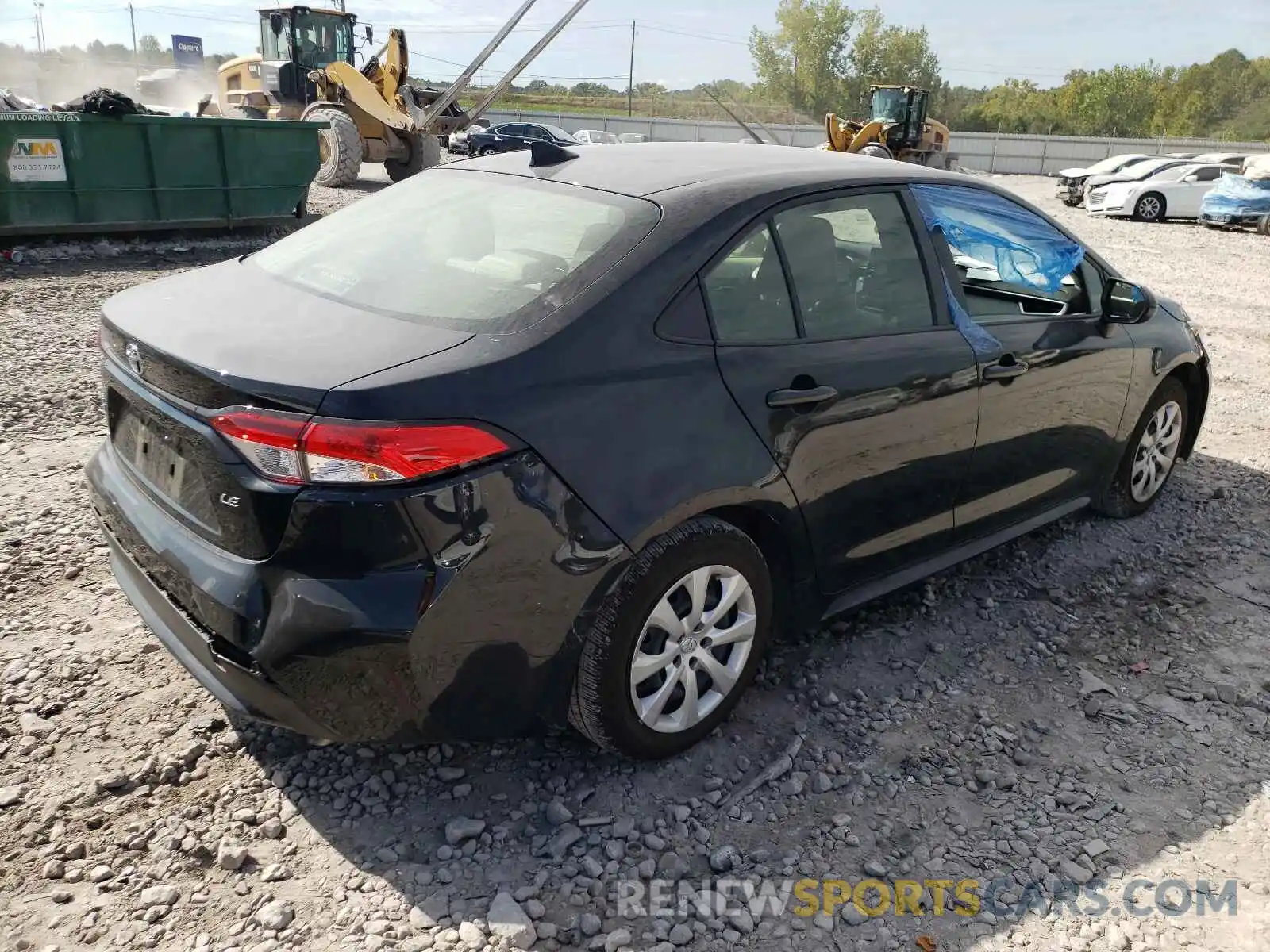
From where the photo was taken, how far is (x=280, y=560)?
221 centimetres

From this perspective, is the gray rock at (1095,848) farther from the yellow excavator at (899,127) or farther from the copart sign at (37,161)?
the yellow excavator at (899,127)

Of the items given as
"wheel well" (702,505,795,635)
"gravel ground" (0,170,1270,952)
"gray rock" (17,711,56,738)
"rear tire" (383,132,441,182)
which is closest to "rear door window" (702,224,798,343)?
"wheel well" (702,505,795,635)

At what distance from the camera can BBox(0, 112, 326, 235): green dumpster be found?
399 inches

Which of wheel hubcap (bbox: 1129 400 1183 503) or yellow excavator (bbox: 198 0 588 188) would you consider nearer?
wheel hubcap (bbox: 1129 400 1183 503)

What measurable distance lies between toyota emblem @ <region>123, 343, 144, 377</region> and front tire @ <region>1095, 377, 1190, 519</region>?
13.3 feet

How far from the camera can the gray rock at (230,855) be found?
95.7 inches

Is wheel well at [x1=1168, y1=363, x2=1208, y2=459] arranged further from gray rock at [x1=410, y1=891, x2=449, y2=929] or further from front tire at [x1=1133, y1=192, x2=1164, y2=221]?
front tire at [x1=1133, y1=192, x2=1164, y2=221]

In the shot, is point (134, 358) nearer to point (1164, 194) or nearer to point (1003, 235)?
point (1003, 235)

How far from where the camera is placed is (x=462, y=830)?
259 centimetres

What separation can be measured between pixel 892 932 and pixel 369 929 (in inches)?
49.5

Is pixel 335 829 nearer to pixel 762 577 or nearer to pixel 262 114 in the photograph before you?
pixel 762 577

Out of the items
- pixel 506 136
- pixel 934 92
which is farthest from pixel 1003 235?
pixel 934 92

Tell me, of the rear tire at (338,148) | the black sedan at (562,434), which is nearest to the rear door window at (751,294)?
the black sedan at (562,434)

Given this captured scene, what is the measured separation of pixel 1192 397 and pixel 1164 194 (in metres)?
20.3
